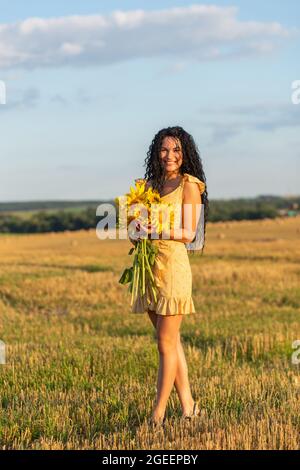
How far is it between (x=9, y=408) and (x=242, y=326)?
9.76 m

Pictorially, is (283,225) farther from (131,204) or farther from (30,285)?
(131,204)

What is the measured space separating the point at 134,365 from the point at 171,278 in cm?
391

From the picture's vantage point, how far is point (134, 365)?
34.8 feet

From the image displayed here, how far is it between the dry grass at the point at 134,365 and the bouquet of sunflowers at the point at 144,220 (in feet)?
4.17

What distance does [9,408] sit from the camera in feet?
25.7

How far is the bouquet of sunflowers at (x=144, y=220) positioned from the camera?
6836 mm

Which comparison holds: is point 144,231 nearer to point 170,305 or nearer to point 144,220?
point 144,220

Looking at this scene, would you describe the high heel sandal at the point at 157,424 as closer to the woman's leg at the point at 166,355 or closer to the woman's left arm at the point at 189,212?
the woman's leg at the point at 166,355

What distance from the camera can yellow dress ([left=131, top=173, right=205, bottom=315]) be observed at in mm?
6895

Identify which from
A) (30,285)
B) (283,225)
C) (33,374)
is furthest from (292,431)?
(283,225)

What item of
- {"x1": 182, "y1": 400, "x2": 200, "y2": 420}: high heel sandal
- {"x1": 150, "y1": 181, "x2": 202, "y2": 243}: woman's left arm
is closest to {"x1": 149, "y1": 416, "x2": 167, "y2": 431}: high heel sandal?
{"x1": 182, "y1": 400, "x2": 200, "y2": 420}: high heel sandal

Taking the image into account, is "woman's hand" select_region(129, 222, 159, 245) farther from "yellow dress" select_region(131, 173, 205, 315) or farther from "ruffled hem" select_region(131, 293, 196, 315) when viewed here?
"ruffled hem" select_region(131, 293, 196, 315)

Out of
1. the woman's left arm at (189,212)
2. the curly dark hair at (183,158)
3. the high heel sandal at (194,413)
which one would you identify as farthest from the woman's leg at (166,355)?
the curly dark hair at (183,158)

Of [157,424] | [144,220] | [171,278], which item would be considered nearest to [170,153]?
[144,220]
